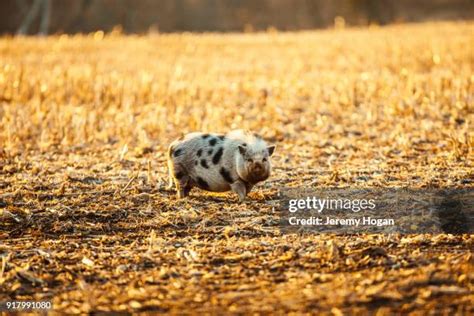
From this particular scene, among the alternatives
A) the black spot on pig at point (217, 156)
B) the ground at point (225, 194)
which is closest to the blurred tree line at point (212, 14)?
the ground at point (225, 194)

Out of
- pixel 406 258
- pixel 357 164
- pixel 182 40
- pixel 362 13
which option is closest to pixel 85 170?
pixel 357 164

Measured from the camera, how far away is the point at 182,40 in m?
27.2

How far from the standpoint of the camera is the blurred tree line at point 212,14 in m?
40.9

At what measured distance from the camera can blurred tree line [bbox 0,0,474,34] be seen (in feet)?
134
